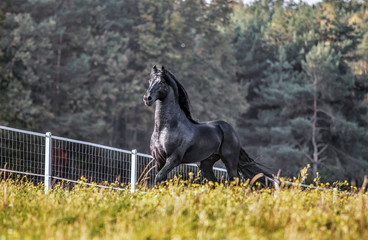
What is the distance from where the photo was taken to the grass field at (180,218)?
19.7 ft

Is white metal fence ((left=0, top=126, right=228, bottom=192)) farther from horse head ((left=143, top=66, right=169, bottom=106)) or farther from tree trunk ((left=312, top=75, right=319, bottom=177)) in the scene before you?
tree trunk ((left=312, top=75, right=319, bottom=177))

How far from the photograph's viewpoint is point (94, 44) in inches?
1598

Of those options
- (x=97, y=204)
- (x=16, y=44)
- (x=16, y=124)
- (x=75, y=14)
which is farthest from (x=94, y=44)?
(x=97, y=204)

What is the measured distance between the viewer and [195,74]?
148 ft

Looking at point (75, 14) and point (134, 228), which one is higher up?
point (75, 14)

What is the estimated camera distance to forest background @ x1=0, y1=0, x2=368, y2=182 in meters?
37.5

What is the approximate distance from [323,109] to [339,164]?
4388 mm

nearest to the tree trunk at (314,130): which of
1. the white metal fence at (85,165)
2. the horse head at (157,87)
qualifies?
the white metal fence at (85,165)

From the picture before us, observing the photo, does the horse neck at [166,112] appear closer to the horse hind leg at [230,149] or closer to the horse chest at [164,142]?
the horse chest at [164,142]

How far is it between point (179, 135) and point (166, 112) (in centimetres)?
39

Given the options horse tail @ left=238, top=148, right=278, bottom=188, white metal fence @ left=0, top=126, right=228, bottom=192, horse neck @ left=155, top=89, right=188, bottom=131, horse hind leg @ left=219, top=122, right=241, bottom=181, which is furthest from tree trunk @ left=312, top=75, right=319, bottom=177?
horse neck @ left=155, top=89, right=188, bottom=131

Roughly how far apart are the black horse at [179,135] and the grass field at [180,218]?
55.2 inches

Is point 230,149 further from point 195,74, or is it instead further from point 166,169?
point 195,74

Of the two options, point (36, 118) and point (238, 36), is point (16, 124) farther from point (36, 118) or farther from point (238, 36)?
point (238, 36)
